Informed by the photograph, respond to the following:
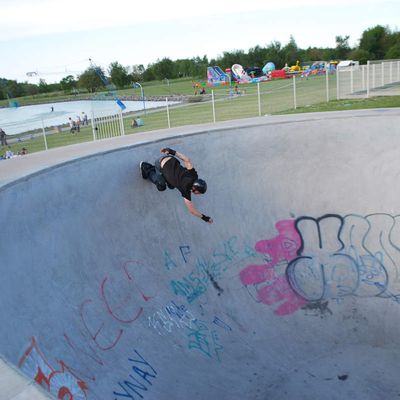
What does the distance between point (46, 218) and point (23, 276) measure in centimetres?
108

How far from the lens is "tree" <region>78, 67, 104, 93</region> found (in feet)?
218

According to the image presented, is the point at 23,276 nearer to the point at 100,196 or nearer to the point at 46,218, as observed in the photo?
the point at 46,218

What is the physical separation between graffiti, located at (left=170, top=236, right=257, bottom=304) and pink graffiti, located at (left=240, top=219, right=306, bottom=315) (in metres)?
0.25

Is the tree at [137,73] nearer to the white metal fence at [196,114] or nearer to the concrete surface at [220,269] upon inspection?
the white metal fence at [196,114]

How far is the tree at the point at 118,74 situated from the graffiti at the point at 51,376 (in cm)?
6945

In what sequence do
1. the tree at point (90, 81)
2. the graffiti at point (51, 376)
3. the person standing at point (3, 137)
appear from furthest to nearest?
the tree at point (90, 81), the person standing at point (3, 137), the graffiti at point (51, 376)

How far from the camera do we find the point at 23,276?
4.36 meters

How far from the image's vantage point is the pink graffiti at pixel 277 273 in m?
7.02

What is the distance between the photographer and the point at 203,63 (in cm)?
8781

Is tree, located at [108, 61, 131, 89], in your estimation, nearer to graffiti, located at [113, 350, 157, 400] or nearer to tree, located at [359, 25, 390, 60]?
tree, located at [359, 25, 390, 60]

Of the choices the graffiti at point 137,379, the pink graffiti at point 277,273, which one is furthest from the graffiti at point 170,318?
the pink graffiti at point 277,273

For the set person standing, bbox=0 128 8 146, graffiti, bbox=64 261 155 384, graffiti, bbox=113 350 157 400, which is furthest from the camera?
person standing, bbox=0 128 8 146

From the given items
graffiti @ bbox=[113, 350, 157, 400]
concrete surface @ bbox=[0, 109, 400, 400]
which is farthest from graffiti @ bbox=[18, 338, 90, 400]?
graffiti @ bbox=[113, 350, 157, 400]

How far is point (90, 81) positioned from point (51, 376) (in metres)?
69.0
